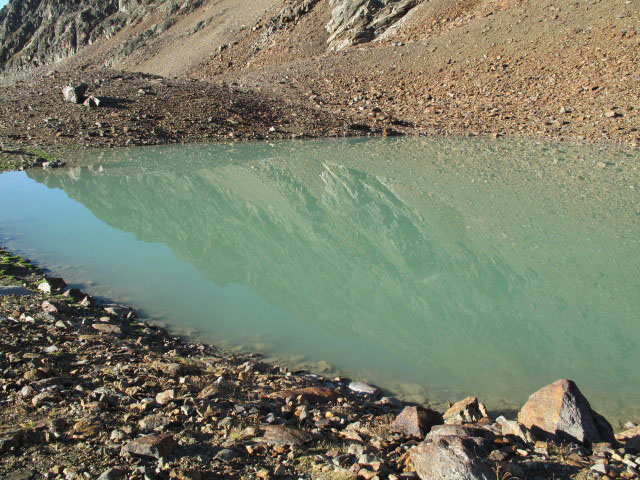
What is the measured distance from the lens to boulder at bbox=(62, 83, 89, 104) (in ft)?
82.6

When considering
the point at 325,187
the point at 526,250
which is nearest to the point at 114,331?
the point at 526,250

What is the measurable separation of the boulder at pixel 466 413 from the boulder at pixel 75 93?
1034 inches

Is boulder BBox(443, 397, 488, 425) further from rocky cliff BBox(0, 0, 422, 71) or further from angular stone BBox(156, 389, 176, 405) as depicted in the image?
rocky cliff BBox(0, 0, 422, 71)

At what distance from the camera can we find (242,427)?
3982 mm

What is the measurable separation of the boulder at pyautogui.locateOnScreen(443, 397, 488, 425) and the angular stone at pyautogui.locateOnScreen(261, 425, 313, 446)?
1.49 meters

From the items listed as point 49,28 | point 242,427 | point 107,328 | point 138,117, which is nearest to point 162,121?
point 138,117

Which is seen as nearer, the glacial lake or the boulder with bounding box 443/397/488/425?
the boulder with bounding box 443/397/488/425

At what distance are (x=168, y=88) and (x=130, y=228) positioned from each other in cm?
1752

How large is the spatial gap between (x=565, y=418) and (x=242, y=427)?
2.66m

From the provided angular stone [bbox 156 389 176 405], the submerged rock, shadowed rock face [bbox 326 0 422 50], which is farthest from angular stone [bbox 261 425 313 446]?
shadowed rock face [bbox 326 0 422 50]

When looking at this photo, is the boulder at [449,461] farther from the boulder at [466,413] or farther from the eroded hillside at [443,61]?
the eroded hillside at [443,61]

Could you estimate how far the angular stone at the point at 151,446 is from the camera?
3.38m

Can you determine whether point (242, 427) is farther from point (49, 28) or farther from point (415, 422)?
point (49, 28)

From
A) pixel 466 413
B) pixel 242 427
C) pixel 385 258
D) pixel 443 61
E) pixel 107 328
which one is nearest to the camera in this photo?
pixel 242 427
